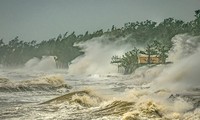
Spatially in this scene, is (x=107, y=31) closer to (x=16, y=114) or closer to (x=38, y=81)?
(x=38, y=81)

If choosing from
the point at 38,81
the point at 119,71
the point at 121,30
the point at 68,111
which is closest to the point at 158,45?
the point at 119,71

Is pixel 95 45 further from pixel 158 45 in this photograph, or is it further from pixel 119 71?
pixel 158 45

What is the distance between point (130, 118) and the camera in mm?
16562

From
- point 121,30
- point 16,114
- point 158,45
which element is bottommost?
point 16,114

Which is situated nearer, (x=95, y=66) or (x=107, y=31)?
(x=95, y=66)

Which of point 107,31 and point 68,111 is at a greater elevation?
point 107,31

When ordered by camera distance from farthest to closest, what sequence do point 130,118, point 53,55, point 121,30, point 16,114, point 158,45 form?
point 53,55 → point 121,30 → point 158,45 → point 16,114 → point 130,118

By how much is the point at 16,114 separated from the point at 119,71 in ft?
251

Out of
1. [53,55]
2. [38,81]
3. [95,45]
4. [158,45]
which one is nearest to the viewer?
[38,81]

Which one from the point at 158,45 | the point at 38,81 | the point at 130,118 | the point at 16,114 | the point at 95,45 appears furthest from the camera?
the point at 95,45

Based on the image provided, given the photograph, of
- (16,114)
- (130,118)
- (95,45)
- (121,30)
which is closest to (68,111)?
(16,114)

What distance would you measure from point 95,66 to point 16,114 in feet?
258

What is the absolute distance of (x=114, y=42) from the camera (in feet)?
396

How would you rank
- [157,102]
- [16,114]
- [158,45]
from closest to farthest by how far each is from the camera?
[157,102], [16,114], [158,45]
